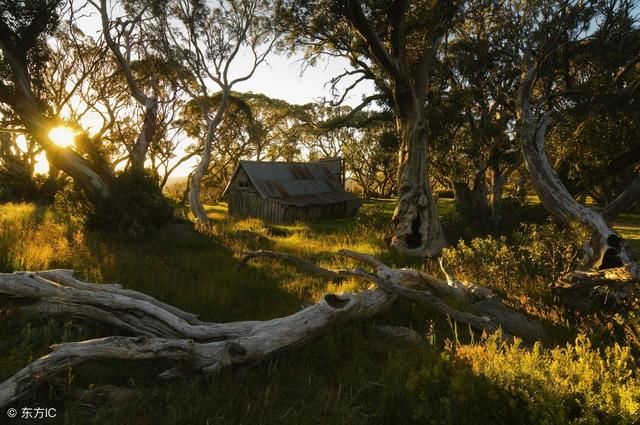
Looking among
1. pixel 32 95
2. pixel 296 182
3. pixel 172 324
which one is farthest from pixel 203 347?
pixel 296 182

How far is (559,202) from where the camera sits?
827 cm

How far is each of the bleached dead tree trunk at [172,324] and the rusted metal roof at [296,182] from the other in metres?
18.2

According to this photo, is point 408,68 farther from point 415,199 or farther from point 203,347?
point 203,347

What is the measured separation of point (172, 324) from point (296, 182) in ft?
75.4

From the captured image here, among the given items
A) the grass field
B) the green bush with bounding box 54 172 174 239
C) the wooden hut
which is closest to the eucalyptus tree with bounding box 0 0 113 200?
the green bush with bounding box 54 172 174 239

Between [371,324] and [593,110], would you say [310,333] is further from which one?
[593,110]

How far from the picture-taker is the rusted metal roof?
2417 cm

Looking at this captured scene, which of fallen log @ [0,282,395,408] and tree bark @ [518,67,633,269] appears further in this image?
tree bark @ [518,67,633,269]

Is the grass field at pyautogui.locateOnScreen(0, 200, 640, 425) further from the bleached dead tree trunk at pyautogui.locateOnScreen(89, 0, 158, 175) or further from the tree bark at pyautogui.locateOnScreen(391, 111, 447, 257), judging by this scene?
the bleached dead tree trunk at pyautogui.locateOnScreen(89, 0, 158, 175)

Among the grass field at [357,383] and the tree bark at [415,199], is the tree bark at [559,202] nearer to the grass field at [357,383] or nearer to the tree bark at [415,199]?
the grass field at [357,383]
